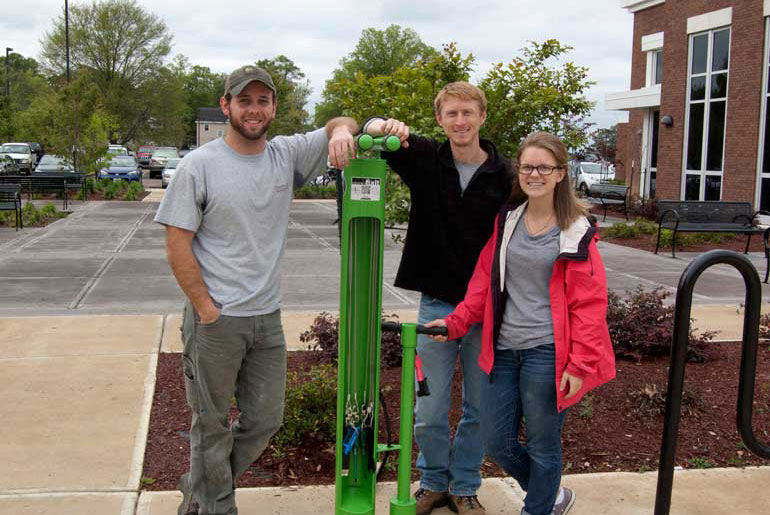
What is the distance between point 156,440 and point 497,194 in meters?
2.34

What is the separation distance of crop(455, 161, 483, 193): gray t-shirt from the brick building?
51.3 feet

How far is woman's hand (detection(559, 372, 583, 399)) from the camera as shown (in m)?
2.96

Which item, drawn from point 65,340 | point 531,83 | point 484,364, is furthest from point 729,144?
point 484,364

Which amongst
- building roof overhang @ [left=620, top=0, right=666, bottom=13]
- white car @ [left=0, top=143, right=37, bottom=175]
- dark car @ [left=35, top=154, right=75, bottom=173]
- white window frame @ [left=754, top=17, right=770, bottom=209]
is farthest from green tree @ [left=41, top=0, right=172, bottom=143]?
white window frame @ [left=754, top=17, right=770, bottom=209]

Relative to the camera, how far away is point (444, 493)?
3586 mm

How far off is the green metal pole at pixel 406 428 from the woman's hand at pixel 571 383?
0.56m

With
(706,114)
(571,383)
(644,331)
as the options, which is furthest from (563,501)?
(706,114)

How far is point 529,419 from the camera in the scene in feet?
10.3

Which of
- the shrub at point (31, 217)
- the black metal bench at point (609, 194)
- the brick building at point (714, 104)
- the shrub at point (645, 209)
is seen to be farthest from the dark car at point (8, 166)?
the brick building at point (714, 104)

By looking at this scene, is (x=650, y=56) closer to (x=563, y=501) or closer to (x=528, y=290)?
(x=563, y=501)

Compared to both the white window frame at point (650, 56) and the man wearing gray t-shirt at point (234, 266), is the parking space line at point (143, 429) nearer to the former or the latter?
the man wearing gray t-shirt at point (234, 266)

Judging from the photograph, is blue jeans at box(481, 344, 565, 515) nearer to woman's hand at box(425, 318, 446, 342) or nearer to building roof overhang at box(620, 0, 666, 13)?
woman's hand at box(425, 318, 446, 342)

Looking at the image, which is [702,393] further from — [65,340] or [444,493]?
[65,340]

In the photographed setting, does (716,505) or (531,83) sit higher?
(531,83)
